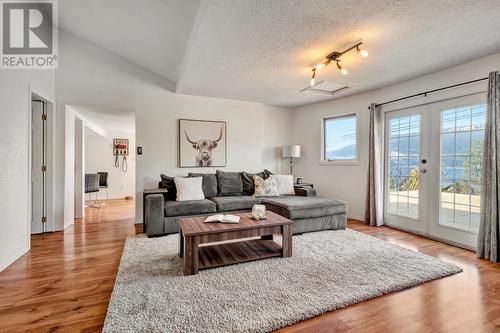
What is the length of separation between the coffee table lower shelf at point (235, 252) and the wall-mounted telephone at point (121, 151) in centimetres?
598


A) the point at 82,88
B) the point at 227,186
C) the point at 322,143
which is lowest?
the point at 227,186

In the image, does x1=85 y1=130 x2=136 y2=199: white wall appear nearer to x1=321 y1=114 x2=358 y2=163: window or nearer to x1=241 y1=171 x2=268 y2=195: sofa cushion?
x1=241 y1=171 x2=268 y2=195: sofa cushion

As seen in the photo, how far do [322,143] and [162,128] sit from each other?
3.24 meters

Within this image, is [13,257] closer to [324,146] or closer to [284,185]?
[284,185]

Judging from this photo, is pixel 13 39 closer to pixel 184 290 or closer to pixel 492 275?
pixel 184 290

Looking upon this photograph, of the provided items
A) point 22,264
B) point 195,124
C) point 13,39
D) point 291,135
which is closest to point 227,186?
point 195,124

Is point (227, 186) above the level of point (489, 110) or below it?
below

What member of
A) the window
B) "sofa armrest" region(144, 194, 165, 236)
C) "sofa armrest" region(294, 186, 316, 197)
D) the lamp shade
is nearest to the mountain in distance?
the window

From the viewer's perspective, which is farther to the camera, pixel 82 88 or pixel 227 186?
pixel 227 186

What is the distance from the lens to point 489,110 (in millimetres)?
2717

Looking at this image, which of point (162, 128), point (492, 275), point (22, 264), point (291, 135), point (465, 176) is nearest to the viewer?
point (492, 275)

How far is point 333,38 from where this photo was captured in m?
2.50

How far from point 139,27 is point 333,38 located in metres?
2.54

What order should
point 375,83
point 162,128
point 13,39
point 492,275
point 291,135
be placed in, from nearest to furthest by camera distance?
point 492,275, point 13,39, point 375,83, point 162,128, point 291,135
